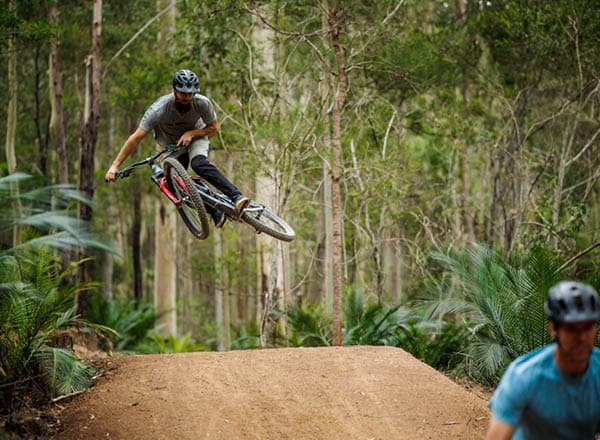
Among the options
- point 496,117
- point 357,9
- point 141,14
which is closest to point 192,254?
point 141,14

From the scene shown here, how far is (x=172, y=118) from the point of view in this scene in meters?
8.80

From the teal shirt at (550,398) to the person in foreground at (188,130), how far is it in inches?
227

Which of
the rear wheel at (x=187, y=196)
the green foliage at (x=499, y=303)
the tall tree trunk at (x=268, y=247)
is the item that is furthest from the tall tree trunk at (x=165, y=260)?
the rear wheel at (x=187, y=196)

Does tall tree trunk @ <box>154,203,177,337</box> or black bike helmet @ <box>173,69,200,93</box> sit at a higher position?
black bike helmet @ <box>173,69,200,93</box>

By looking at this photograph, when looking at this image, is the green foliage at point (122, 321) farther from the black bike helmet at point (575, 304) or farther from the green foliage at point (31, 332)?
the black bike helmet at point (575, 304)

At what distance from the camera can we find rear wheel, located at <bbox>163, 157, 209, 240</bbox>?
28.9ft

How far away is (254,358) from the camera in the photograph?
1011 centimetres

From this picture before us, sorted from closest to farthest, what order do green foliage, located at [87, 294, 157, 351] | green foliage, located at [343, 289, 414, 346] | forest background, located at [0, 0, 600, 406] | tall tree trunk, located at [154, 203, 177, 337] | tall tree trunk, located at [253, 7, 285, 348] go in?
forest background, located at [0, 0, 600, 406] → green foliage, located at [343, 289, 414, 346] → tall tree trunk, located at [253, 7, 285, 348] → green foliage, located at [87, 294, 157, 351] → tall tree trunk, located at [154, 203, 177, 337]

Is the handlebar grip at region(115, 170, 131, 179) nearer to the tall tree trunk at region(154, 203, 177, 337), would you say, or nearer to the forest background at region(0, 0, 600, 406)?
the forest background at region(0, 0, 600, 406)

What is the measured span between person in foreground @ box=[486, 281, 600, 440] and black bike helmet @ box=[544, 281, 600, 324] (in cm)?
2

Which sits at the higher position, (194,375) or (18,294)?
(18,294)

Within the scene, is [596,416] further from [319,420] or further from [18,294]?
[18,294]

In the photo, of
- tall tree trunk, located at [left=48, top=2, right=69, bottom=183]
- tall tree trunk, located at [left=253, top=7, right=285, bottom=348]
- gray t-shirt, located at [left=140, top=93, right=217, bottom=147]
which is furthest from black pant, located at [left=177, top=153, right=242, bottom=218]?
tall tree trunk, located at [left=48, top=2, right=69, bottom=183]

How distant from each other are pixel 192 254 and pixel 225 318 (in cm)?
765
